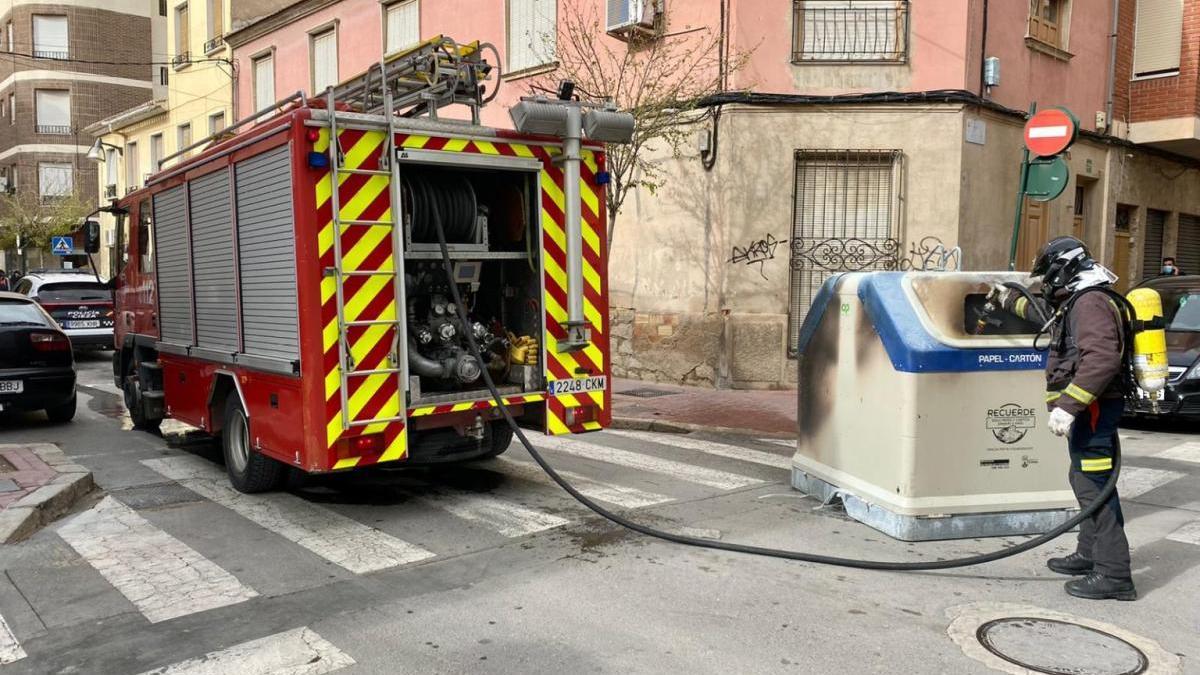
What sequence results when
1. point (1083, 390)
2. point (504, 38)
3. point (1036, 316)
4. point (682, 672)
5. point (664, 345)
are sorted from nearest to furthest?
point (682, 672)
point (1083, 390)
point (1036, 316)
point (664, 345)
point (504, 38)

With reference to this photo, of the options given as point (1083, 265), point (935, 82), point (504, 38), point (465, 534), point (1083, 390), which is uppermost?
point (504, 38)

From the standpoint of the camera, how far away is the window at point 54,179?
3975 cm

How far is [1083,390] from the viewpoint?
4.41 meters

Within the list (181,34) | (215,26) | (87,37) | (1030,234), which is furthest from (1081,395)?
(87,37)

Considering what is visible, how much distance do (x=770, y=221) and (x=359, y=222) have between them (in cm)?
818

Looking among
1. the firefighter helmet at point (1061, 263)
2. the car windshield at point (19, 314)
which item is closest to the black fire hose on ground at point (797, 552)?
the firefighter helmet at point (1061, 263)

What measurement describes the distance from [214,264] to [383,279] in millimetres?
1973

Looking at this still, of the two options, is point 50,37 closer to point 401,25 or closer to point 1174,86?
point 401,25

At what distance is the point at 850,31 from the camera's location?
1266 centimetres

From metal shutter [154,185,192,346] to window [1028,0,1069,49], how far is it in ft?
39.6

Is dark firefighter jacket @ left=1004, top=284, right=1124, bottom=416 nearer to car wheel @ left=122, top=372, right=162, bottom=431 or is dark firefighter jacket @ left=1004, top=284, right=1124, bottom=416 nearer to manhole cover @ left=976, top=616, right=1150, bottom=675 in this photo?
manhole cover @ left=976, top=616, right=1150, bottom=675

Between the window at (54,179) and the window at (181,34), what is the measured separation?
54.7ft

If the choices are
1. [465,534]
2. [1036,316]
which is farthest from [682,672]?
[1036,316]

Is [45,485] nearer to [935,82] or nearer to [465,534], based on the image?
[465,534]
